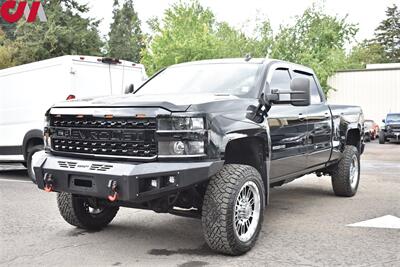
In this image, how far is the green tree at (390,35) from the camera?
256 feet

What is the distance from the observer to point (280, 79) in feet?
19.9

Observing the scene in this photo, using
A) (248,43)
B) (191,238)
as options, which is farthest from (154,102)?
(248,43)

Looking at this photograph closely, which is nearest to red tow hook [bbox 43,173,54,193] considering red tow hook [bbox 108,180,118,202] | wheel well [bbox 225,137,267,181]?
red tow hook [bbox 108,180,118,202]

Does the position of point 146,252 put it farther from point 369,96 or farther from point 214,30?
point 214,30

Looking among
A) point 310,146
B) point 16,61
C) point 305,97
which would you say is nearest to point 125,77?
point 310,146

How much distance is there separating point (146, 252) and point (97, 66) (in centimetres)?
609

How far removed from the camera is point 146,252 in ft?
15.9

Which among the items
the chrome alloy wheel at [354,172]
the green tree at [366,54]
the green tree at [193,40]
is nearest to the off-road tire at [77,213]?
the chrome alloy wheel at [354,172]

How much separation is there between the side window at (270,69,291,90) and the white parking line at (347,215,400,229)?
186 centimetres

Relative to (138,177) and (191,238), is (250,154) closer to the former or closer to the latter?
(191,238)

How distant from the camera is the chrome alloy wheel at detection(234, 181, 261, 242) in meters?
4.70

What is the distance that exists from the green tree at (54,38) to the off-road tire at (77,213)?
32.1m

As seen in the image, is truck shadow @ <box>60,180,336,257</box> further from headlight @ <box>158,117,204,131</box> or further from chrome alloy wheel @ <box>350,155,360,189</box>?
headlight @ <box>158,117,204,131</box>

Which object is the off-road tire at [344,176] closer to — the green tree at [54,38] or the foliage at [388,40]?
the green tree at [54,38]
